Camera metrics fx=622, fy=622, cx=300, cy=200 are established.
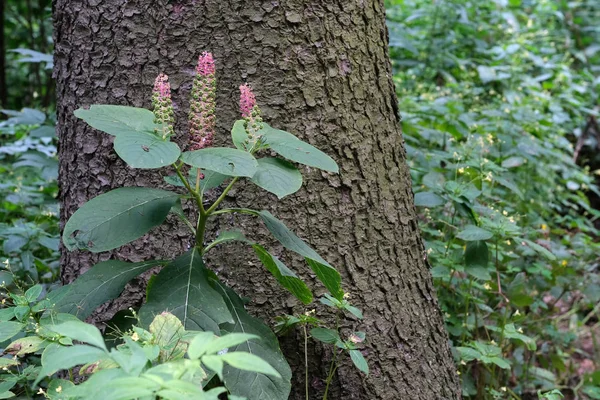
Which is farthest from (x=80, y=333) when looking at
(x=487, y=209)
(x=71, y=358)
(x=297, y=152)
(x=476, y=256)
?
(x=487, y=209)

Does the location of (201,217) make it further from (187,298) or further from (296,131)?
(296,131)

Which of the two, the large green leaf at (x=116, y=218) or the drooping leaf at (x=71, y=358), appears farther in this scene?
the large green leaf at (x=116, y=218)

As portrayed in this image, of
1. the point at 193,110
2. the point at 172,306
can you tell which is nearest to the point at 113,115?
the point at 193,110

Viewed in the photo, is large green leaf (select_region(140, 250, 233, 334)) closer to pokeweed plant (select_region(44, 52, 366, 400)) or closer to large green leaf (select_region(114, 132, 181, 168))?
pokeweed plant (select_region(44, 52, 366, 400))

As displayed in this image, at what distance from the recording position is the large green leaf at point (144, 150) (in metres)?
1.27

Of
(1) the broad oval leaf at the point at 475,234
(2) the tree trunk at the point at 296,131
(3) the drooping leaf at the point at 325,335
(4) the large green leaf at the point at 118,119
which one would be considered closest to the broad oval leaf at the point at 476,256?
(1) the broad oval leaf at the point at 475,234

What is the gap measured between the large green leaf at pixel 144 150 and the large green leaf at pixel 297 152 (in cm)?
28

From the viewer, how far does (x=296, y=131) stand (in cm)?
193

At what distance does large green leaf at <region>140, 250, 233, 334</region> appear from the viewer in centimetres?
148

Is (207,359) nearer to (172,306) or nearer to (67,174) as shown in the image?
(172,306)

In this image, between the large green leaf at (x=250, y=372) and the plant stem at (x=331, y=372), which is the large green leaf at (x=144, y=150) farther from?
the plant stem at (x=331, y=372)

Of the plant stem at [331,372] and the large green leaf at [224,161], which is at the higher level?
the large green leaf at [224,161]

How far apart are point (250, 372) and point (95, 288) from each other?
1.50 ft

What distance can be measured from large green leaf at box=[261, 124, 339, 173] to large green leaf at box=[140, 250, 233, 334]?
0.36m
